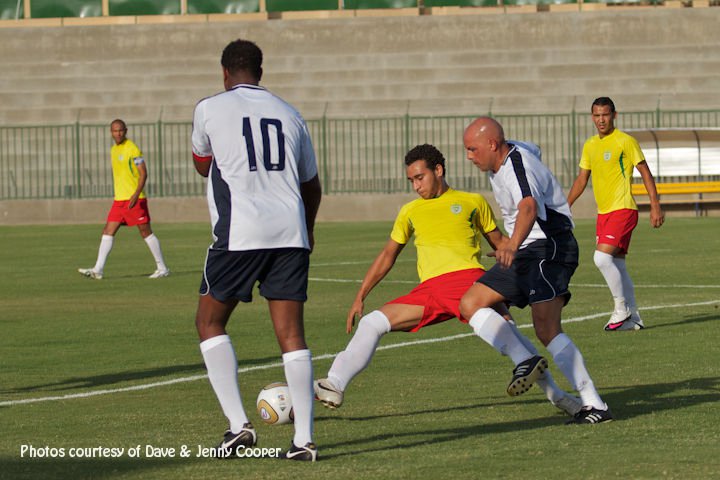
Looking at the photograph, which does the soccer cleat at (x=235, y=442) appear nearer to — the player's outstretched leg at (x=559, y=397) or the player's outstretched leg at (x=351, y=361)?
the player's outstretched leg at (x=351, y=361)

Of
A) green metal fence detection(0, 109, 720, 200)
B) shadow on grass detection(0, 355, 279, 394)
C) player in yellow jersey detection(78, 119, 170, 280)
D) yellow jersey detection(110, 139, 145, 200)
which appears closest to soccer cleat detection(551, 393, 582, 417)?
shadow on grass detection(0, 355, 279, 394)

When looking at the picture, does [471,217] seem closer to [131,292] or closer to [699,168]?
[131,292]

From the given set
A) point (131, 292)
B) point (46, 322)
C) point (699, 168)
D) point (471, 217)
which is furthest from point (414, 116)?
point (471, 217)

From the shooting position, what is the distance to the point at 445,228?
914 cm

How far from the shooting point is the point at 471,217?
920 centimetres

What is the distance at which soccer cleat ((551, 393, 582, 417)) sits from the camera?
813 cm

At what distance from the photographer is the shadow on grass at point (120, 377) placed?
1034 cm

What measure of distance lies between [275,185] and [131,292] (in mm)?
11626

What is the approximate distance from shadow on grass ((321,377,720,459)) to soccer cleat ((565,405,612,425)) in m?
0.15

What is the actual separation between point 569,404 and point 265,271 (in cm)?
205

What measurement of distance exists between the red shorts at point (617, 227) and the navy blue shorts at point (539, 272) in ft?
17.9

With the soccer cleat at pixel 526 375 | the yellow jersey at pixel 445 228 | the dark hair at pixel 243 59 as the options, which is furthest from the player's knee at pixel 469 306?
the dark hair at pixel 243 59

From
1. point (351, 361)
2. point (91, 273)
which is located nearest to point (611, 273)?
point (351, 361)

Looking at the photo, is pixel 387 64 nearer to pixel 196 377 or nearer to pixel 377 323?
pixel 196 377
